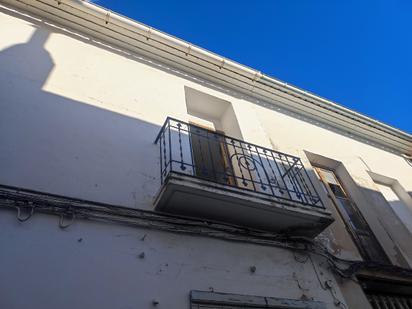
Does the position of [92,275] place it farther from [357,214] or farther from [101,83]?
[357,214]

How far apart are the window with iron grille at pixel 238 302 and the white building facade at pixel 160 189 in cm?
2

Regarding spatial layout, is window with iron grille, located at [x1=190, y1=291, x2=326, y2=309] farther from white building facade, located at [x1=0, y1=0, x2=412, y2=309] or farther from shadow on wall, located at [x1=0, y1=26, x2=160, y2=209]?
shadow on wall, located at [x1=0, y1=26, x2=160, y2=209]

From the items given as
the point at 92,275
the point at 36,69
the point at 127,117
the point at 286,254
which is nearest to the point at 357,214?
the point at 286,254

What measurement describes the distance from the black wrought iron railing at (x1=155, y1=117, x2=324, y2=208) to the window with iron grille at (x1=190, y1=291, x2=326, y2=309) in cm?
153

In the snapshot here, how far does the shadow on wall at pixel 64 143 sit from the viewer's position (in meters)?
3.71

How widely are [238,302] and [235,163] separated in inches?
104

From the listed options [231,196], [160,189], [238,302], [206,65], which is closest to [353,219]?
[231,196]

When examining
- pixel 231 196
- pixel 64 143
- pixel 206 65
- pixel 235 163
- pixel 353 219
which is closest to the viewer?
pixel 231 196

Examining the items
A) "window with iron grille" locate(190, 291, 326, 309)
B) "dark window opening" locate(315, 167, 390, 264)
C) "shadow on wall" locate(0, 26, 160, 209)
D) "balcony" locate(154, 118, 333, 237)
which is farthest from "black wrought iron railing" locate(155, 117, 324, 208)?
"window with iron grille" locate(190, 291, 326, 309)

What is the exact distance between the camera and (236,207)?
13.7ft

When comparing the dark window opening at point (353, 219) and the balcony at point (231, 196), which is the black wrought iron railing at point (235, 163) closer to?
the balcony at point (231, 196)

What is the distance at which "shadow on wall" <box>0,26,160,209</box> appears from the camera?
371 centimetres

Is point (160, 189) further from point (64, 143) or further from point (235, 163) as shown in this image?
point (235, 163)

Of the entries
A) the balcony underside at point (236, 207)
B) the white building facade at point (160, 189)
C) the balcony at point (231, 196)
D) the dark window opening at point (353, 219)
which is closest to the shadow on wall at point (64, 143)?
the white building facade at point (160, 189)
